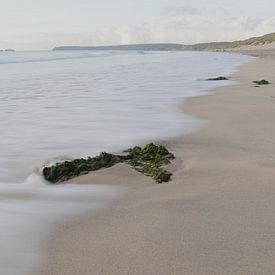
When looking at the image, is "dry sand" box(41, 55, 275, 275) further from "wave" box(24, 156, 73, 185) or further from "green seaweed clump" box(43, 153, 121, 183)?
"wave" box(24, 156, 73, 185)

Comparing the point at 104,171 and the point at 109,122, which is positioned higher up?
the point at 104,171

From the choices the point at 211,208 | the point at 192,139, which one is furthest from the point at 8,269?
the point at 192,139

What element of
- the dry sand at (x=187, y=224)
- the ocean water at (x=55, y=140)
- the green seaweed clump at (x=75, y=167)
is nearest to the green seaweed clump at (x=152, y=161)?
the dry sand at (x=187, y=224)

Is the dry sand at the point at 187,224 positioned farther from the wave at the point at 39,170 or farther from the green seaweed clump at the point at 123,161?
the wave at the point at 39,170

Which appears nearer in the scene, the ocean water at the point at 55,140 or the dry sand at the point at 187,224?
the dry sand at the point at 187,224

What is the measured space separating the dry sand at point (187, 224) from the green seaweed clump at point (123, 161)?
0.37 feet

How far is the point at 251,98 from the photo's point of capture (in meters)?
10.4

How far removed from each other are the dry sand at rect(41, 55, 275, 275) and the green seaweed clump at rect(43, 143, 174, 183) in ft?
0.37

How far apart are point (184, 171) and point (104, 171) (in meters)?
0.78

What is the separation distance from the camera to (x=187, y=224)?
307 cm

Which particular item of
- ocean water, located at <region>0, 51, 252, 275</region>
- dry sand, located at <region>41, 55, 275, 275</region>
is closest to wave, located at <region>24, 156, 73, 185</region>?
ocean water, located at <region>0, 51, 252, 275</region>

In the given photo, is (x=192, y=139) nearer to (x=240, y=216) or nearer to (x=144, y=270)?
(x=240, y=216)

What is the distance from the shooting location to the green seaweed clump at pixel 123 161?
4180mm

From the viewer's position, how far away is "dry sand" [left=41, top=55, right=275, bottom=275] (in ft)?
8.25
